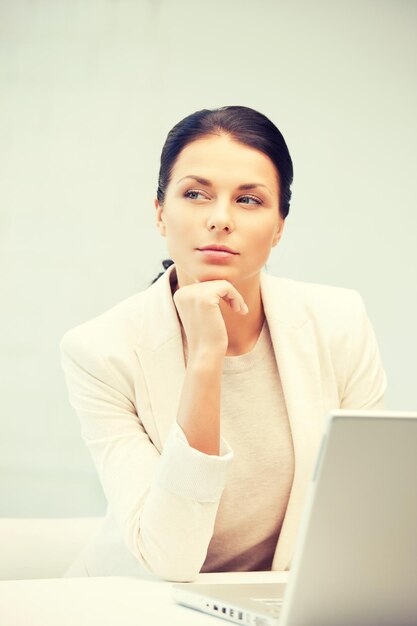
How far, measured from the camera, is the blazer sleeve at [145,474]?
4.58ft

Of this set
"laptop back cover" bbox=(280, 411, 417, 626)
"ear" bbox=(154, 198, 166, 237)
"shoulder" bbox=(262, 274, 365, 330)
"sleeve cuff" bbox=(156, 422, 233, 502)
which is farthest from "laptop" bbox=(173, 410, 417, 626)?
"ear" bbox=(154, 198, 166, 237)

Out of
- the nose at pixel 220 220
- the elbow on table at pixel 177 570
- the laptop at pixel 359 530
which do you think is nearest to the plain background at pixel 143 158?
the nose at pixel 220 220

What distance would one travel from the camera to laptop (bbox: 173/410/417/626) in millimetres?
856

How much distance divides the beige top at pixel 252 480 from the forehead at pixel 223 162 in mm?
421

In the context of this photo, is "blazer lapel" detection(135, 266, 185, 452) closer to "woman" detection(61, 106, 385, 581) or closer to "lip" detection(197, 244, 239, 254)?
"woman" detection(61, 106, 385, 581)

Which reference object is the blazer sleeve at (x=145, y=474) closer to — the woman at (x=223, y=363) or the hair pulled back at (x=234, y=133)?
the woman at (x=223, y=363)

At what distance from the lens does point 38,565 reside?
65.6 inches

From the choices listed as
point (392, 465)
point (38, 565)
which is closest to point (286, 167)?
point (38, 565)

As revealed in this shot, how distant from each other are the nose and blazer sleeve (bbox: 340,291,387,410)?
0.38 meters

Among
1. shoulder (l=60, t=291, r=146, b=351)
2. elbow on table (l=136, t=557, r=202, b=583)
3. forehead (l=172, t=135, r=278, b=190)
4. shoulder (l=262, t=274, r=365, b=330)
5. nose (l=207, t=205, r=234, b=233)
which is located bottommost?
elbow on table (l=136, t=557, r=202, b=583)

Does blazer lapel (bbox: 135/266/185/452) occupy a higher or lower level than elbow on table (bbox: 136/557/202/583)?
higher

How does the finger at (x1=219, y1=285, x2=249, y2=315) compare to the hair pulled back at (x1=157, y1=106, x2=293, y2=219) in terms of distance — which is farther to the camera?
the hair pulled back at (x1=157, y1=106, x2=293, y2=219)

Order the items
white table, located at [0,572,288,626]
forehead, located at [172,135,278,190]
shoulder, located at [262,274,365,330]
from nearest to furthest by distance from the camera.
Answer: white table, located at [0,572,288,626] → forehead, located at [172,135,278,190] → shoulder, located at [262,274,365,330]

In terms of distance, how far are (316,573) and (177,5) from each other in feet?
8.55
